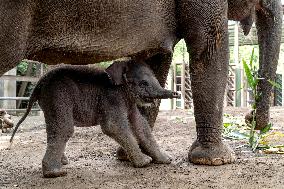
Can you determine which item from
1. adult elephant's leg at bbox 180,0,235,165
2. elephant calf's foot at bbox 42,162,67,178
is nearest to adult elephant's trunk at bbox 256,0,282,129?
adult elephant's leg at bbox 180,0,235,165

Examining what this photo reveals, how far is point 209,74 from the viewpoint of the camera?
8.38 ft

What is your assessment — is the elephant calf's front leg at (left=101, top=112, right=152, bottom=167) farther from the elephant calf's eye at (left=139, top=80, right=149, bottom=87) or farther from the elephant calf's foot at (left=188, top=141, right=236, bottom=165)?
the elephant calf's foot at (left=188, top=141, right=236, bottom=165)

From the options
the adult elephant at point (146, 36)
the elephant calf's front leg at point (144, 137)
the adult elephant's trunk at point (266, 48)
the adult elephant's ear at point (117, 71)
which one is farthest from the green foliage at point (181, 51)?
the adult elephant's ear at point (117, 71)

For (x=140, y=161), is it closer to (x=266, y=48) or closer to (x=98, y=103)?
(x=98, y=103)

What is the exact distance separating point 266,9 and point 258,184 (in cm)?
145

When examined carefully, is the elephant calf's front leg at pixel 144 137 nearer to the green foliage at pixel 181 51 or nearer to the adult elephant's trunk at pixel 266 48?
the adult elephant's trunk at pixel 266 48

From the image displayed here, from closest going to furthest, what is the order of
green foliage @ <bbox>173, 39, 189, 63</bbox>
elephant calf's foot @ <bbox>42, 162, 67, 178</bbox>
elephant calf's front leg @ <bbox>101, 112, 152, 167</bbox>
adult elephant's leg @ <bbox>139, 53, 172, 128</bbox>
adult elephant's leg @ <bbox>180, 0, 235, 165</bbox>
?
elephant calf's foot @ <bbox>42, 162, 67, 178</bbox> → elephant calf's front leg @ <bbox>101, 112, 152, 167</bbox> → adult elephant's leg @ <bbox>180, 0, 235, 165</bbox> → adult elephant's leg @ <bbox>139, 53, 172, 128</bbox> → green foliage @ <bbox>173, 39, 189, 63</bbox>

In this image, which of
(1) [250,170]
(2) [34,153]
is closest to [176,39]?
(1) [250,170]

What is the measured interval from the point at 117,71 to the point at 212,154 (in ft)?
2.23

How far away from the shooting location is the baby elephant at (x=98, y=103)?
2.20 metres

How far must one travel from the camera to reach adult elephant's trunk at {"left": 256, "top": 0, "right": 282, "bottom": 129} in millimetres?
3074

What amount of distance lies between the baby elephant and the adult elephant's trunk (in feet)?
3.19

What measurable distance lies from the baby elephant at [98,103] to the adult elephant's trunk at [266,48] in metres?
0.97


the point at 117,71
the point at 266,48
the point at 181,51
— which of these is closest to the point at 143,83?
the point at 117,71
